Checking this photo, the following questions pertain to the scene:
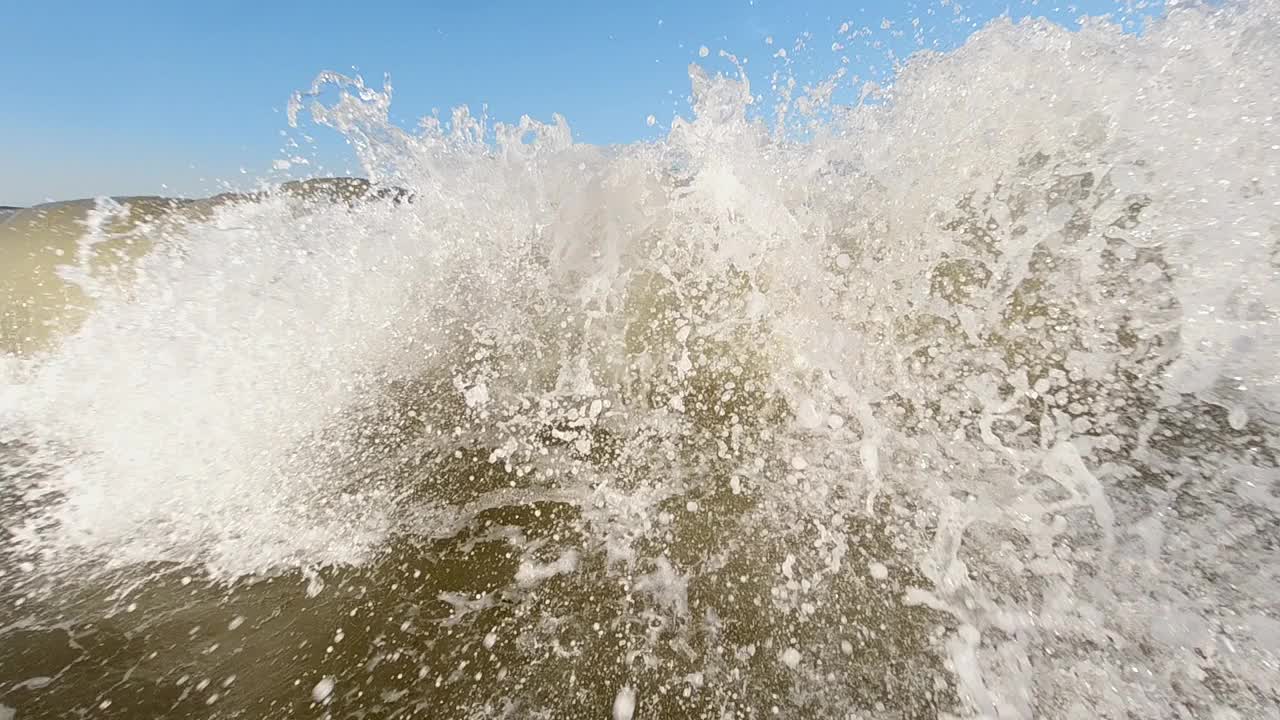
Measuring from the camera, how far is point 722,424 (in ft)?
6.80

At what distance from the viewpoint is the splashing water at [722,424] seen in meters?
1.32

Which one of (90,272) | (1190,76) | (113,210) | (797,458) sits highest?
(113,210)

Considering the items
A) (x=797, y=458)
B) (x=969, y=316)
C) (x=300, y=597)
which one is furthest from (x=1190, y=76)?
(x=300, y=597)

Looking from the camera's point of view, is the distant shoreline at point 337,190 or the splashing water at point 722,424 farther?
the distant shoreline at point 337,190

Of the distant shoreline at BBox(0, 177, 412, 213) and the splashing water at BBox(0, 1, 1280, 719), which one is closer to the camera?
the splashing water at BBox(0, 1, 1280, 719)

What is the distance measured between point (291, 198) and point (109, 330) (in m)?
1.22

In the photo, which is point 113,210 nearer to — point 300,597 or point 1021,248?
point 300,597

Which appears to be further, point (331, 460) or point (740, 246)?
point (740, 246)

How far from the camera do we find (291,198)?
130 inches

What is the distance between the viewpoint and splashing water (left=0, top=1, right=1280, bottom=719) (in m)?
1.32

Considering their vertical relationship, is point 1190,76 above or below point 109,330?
above

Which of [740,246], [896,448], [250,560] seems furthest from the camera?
[740,246]

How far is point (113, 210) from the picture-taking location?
3.91 metres

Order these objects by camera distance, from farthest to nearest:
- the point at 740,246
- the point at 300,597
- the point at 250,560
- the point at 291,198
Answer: the point at 291,198
the point at 740,246
the point at 250,560
the point at 300,597
